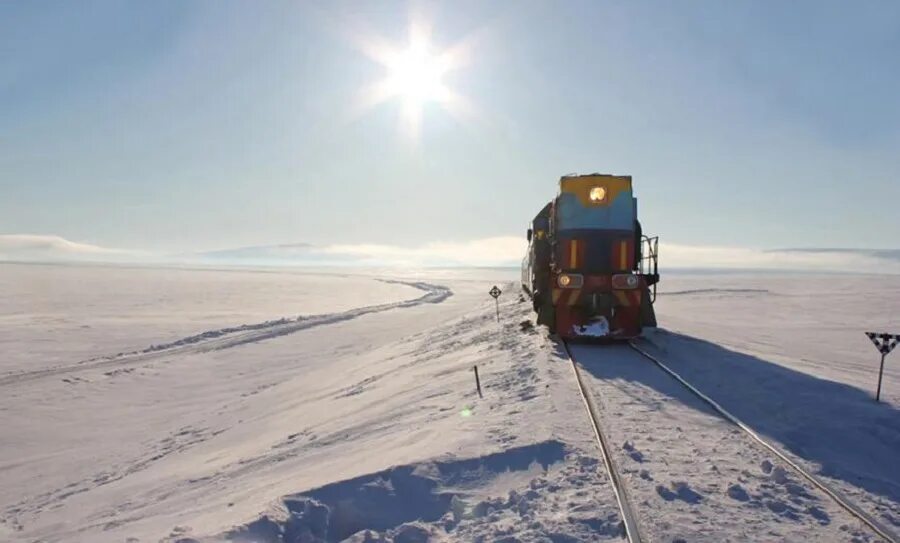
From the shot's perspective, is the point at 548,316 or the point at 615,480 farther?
the point at 548,316

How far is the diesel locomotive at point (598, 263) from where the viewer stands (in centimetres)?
1330

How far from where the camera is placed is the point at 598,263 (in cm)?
1377

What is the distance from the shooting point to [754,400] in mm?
9109

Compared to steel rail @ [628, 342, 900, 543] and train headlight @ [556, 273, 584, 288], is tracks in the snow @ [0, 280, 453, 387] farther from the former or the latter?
steel rail @ [628, 342, 900, 543]

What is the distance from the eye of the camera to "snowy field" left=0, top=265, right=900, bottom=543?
199 inches

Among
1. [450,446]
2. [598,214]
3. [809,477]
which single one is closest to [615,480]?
[450,446]

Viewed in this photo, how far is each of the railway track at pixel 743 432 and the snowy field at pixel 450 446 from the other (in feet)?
0.35

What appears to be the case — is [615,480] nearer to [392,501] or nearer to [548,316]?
[392,501]

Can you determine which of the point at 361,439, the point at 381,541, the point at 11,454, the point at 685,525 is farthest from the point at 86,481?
the point at 685,525

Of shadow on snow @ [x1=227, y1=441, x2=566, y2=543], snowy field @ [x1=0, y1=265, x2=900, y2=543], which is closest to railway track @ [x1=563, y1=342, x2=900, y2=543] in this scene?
snowy field @ [x1=0, y1=265, x2=900, y2=543]

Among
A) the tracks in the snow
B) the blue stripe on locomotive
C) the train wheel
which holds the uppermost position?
the blue stripe on locomotive

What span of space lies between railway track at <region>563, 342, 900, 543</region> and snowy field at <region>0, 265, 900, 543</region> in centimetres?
11

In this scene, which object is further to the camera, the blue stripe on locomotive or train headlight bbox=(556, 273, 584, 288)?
the blue stripe on locomotive

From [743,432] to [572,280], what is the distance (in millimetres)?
6561
